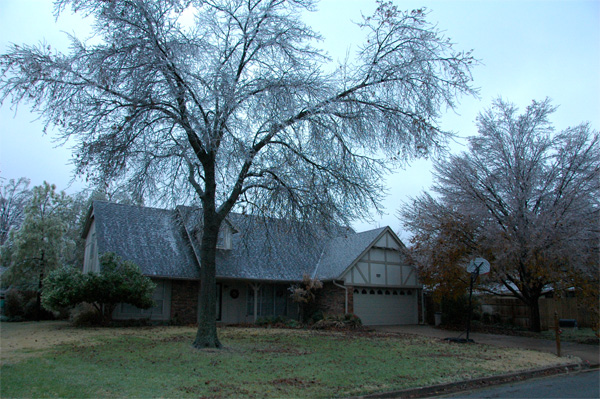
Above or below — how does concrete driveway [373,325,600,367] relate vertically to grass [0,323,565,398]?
below

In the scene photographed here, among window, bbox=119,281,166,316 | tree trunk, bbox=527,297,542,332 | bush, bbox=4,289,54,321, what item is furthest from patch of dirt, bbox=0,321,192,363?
tree trunk, bbox=527,297,542,332

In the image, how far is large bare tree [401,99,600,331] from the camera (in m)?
16.8

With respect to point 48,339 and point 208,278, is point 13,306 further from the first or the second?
point 208,278

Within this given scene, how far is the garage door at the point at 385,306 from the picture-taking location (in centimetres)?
2200

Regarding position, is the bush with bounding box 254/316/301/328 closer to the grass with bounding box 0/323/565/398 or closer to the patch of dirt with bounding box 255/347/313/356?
the grass with bounding box 0/323/565/398

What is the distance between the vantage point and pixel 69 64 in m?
10.4

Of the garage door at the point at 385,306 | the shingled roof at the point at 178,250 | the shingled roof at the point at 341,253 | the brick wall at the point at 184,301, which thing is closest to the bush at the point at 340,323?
the garage door at the point at 385,306

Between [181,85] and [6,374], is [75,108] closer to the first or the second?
[181,85]

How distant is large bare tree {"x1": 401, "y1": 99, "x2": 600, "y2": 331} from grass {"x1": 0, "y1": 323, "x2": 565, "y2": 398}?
5383 millimetres

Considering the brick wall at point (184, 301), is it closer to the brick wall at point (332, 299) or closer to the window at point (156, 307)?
the window at point (156, 307)

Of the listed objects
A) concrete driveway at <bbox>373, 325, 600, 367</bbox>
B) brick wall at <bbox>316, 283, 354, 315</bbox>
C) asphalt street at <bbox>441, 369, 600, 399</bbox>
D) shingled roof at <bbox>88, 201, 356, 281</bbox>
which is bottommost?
concrete driveway at <bbox>373, 325, 600, 367</bbox>

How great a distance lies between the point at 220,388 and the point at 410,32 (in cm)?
960

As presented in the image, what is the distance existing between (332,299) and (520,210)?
944 centimetres

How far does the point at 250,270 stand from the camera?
21.7 m
